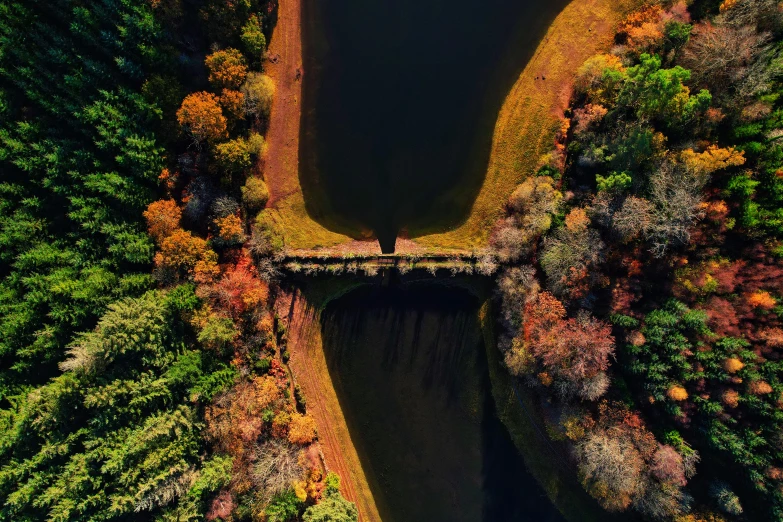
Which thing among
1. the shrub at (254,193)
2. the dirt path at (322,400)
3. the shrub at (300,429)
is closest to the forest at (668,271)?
the dirt path at (322,400)

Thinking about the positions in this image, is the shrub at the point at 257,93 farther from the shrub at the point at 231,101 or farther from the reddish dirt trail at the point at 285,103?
the reddish dirt trail at the point at 285,103

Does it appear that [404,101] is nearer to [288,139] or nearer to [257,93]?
[288,139]

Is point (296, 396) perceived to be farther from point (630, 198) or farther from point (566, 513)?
point (630, 198)

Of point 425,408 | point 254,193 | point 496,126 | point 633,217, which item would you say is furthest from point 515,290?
point 254,193

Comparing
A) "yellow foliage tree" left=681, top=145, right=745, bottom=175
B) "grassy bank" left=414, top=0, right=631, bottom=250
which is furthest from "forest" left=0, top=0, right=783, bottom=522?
"grassy bank" left=414, top=0, right=631, bottom=250

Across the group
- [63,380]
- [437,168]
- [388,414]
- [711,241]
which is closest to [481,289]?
[437,168]

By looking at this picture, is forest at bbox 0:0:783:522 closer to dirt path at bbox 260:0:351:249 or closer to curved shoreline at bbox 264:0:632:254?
curved shoreline at bbox 264:0:632:254
